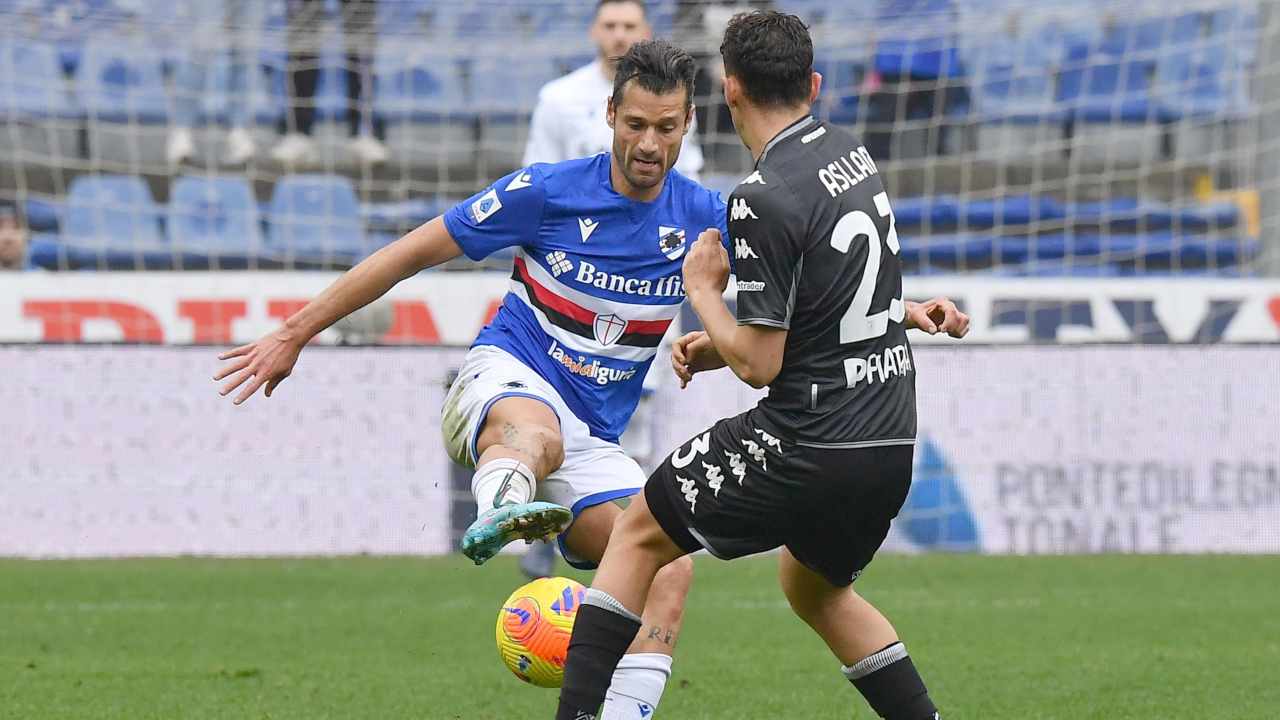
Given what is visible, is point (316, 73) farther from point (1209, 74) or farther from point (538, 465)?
point (538, 465)

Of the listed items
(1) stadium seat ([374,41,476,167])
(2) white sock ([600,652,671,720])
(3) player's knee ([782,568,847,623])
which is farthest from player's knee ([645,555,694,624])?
(1) stadium seat ([374,41,476,167])

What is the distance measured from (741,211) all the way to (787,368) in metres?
0.39

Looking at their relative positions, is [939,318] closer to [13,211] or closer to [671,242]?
[671,242]

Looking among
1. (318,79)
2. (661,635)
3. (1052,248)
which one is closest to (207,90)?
(318,79)

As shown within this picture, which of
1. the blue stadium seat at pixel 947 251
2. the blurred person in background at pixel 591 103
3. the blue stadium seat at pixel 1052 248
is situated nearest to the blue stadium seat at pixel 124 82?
the blue stadium seat at pixel 947 251

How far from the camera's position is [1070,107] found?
15.0 m

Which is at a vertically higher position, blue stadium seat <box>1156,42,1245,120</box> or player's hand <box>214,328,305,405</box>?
player's hand <box>214,328,305,405</box>

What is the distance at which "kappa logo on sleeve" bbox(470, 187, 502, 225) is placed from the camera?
15.6 ft

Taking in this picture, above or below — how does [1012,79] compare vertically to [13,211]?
above

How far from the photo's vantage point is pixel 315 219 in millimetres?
13820

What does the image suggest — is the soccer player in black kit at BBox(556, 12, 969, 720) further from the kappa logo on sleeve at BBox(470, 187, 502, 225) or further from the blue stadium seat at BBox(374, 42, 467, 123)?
the blue stadium seat at BBox(374, 42, 467, 123)

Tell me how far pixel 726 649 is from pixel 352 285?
2968mm

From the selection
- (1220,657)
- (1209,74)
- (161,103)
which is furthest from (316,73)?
(1220,657)

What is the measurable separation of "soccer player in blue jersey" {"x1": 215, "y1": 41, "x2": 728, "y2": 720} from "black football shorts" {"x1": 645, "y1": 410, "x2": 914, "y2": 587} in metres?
0.55
